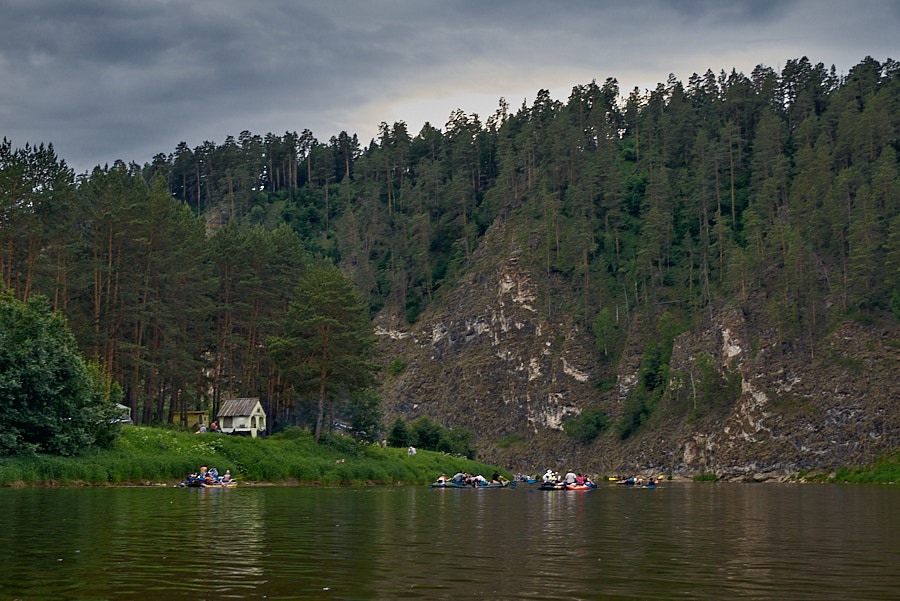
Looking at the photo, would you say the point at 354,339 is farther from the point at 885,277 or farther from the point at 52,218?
the point at 885,277

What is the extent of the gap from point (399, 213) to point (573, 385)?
214 ft

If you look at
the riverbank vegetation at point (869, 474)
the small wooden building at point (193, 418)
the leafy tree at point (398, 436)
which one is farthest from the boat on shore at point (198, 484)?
the riverbank vegetation at point (869, 474)

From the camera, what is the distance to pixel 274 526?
26.9 metres

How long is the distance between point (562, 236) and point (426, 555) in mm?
137491

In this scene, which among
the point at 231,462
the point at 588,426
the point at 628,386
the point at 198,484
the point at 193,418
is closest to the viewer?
the point at 198,484

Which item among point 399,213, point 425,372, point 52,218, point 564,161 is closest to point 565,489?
point 52,218

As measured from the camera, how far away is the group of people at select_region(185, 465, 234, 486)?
184 feet

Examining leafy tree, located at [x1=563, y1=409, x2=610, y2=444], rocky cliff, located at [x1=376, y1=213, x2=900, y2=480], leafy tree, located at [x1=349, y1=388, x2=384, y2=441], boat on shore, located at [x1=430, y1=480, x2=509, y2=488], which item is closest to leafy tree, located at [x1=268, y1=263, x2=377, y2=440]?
leafy tree, located at [x1=349, y1=388, x2=384, y2=441]

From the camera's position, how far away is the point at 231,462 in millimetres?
64875

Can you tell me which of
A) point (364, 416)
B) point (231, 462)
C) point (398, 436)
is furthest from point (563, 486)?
point (398, 436)

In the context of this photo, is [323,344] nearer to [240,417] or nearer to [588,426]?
[240,417]

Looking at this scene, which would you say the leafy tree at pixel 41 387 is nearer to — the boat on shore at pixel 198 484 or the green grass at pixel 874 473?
the boat on shore at pixel 198 484

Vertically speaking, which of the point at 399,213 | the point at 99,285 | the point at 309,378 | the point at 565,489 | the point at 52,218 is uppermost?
the point at 399,213

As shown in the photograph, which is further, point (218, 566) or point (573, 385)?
point (573, 385)
